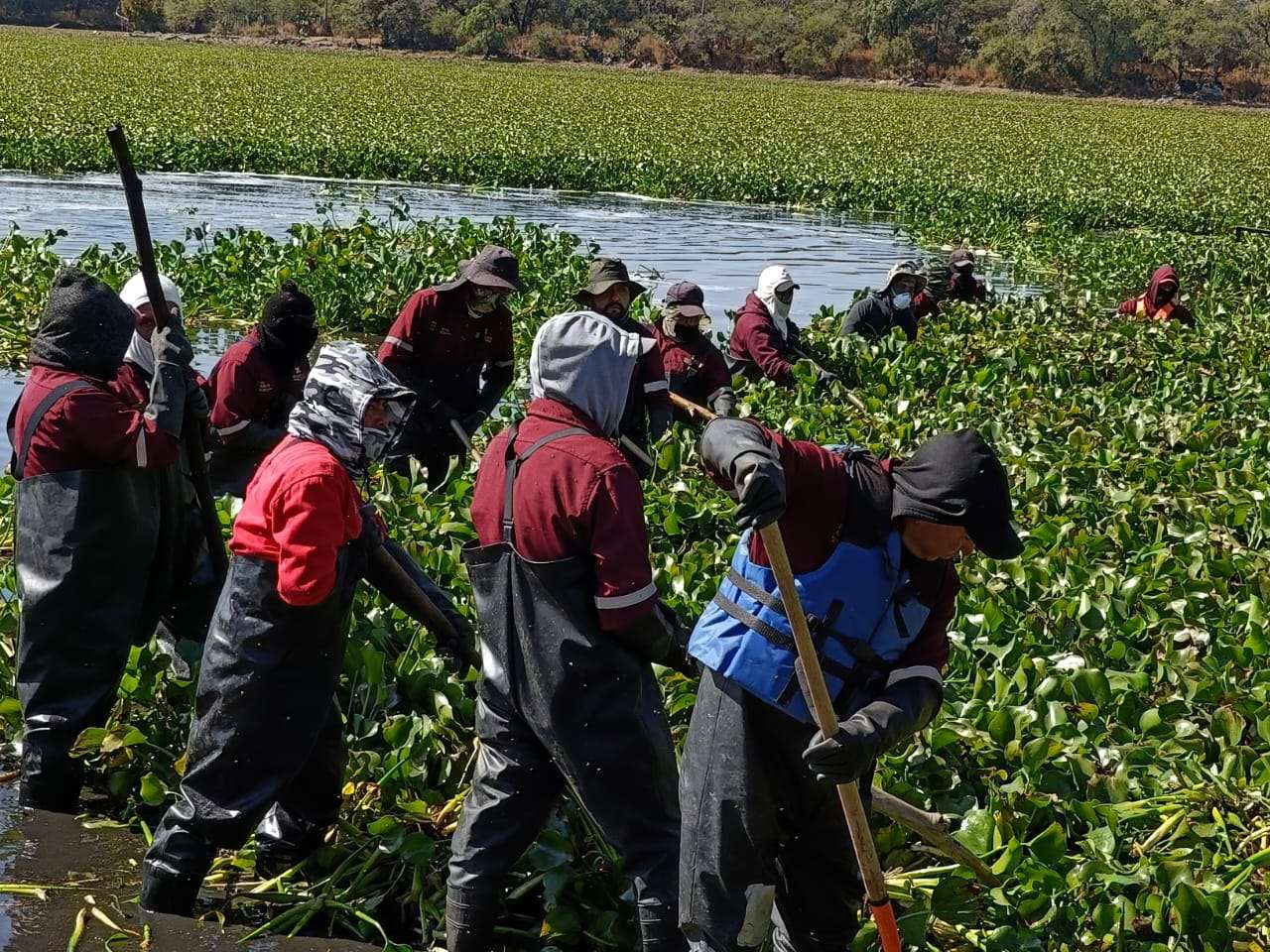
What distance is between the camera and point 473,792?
4.12 metres

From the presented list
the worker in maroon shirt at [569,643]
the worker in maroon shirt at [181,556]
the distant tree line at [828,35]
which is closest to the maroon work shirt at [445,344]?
the worker in maroon shirt at [181,556]

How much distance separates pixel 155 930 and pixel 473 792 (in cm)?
109

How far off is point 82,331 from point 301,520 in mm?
1269

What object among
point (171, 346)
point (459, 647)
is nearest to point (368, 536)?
point (459, 647)

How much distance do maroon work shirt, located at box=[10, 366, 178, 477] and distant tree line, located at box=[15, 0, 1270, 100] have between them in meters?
87.0

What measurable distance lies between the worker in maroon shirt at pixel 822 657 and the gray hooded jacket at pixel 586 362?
58 centimetres

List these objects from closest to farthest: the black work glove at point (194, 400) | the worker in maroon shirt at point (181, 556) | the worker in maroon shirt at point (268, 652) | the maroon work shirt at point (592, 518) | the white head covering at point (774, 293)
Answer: the maroon work shirt at point (592, 518), the worker in maroon shirt at point (268, 652), the black work glove at point (194, 400), the worker in maroon shirt at point (181, 556), the white head covering at point (774, 293)

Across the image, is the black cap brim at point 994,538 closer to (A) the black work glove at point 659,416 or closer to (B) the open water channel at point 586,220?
(A) the black work glove at point 659,416

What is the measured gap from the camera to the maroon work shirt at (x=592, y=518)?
12.4ft

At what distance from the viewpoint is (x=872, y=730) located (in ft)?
10.9

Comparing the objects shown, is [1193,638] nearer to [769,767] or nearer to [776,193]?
[769,767]

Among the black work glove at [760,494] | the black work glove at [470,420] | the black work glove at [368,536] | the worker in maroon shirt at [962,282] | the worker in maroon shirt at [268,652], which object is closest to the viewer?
the black work glove at [760,494]

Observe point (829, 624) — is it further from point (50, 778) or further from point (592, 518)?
point (50, 778)

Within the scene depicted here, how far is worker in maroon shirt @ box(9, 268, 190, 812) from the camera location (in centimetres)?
477
